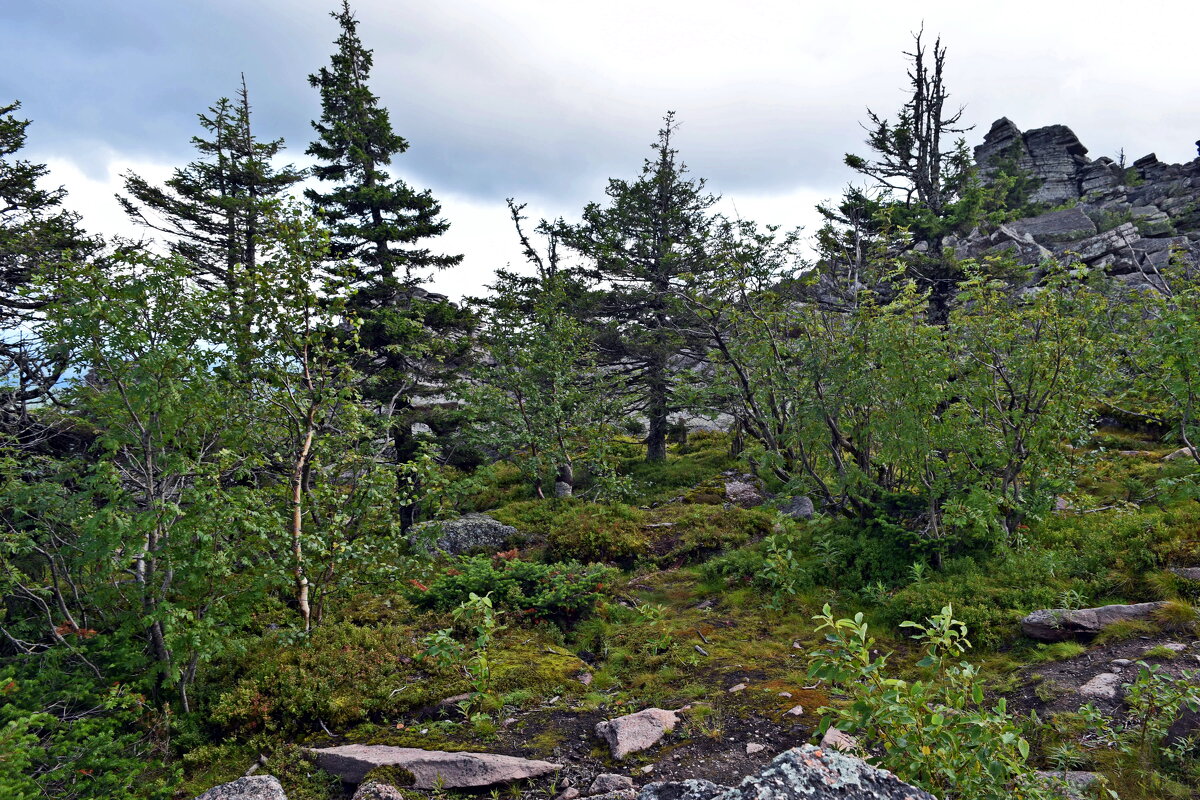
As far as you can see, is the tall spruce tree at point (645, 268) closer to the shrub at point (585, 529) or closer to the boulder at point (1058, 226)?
the shrub at point (585, 529)

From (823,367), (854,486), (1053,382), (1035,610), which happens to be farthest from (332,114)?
(1035,610)

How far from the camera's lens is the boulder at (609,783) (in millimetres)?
4379

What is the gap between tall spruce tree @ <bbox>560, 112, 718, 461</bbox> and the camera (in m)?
19.1

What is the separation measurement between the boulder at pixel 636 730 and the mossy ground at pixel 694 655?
0.35 ft

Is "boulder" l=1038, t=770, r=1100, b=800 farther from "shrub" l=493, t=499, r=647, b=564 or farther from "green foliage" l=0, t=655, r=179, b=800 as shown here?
"shrub" l=493, t=499, r=647, b=564

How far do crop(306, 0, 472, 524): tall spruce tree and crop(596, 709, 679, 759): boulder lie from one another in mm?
10006

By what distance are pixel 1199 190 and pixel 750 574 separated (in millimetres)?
44686

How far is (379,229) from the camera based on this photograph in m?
14.9

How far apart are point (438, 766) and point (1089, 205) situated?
52.7 m

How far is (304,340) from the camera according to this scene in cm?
723

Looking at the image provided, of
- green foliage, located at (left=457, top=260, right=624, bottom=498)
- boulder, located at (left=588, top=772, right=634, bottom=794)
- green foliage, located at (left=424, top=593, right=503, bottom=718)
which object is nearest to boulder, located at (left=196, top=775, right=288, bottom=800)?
green foliage, located at (left=424, top=593, right=503, bottom=718)

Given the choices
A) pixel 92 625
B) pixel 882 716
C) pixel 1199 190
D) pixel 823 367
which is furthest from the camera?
pixel 1199 190

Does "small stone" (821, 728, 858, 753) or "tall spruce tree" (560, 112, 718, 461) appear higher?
"tall spruce tree" (560, 112, 718, 461)

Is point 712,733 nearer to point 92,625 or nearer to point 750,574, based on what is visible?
point 750,574
